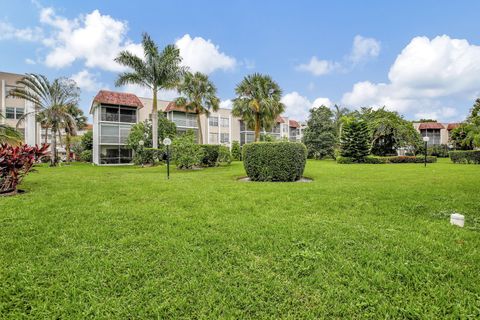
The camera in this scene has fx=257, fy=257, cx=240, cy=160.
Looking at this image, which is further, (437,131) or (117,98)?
(437,131)

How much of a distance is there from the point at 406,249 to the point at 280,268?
1.86m

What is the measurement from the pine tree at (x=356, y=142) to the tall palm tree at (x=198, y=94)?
573 inches

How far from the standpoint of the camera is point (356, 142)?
27.3m

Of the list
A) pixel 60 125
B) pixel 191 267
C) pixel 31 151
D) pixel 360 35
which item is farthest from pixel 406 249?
pixel 60 125

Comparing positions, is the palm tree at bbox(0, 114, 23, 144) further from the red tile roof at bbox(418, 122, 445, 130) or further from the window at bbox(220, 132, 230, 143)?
the red tile roof at bbox(418, 122, 445, 130)

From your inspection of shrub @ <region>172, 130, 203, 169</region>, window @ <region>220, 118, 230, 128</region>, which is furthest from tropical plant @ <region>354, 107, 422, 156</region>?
shrub @ <region>172, 130, 203, 169</region>

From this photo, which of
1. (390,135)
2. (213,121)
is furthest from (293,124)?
(390,135)

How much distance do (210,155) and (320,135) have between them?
24.7 meters

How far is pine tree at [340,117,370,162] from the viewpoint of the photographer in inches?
1071

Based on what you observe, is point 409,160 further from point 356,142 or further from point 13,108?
point 13,108

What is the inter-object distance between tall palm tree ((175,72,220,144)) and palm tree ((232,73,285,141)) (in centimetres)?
273

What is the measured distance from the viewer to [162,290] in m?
2.71

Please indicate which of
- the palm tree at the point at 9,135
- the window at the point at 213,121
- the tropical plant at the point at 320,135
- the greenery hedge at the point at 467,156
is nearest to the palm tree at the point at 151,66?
the palm tree at the point at 9,135

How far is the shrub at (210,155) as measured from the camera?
768 inches
